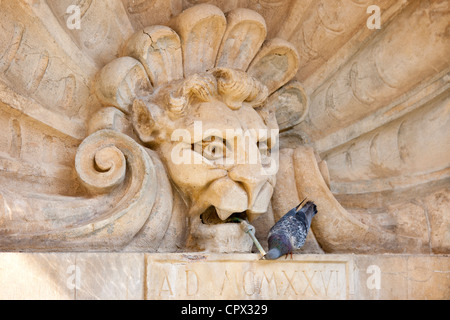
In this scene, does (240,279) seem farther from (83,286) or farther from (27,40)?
(27,40)

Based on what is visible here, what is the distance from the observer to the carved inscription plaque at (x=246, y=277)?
2338 millimetres

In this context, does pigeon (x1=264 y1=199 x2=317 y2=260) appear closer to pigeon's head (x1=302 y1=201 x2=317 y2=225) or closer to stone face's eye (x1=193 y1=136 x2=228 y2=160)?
pigeon's head (x1=302 y1=201 x2=317 y2=225)

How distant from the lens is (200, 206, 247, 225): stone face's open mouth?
264 centimetres

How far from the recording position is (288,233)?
246 centimetres

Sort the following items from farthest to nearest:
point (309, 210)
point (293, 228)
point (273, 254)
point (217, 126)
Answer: point (309, 210)
point (217, 126)
point (293, 228)
point (273, 254)

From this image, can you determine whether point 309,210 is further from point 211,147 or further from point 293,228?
point 211,147

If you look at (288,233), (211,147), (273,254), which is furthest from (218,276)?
(211,147)

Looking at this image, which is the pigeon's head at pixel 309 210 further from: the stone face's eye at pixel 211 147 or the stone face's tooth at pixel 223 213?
the stone face's eye at pixel 211 147

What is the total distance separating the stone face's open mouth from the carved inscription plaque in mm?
261

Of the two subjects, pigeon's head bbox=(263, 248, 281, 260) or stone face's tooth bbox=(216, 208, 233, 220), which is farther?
stone face's tooth bbox=(216, 208, 233, 220)

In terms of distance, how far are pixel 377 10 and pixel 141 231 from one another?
1.55 meters

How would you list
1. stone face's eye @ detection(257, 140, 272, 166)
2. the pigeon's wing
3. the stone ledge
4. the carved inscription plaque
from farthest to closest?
stone face's eye @ detection(257, 140, 272, 166) < the pigeon's wing < the carved inscription plaque < the stone ledge

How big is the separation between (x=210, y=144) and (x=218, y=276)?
568 mm

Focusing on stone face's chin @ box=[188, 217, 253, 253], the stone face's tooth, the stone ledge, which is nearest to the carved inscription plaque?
the stone ledge
